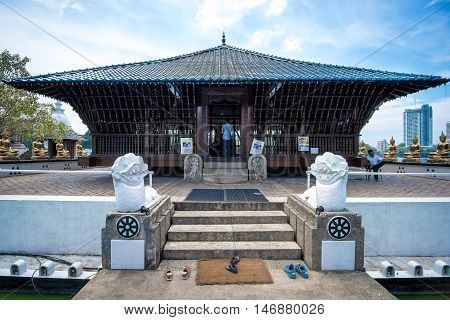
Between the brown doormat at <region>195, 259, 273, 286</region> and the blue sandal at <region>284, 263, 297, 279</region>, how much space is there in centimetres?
33

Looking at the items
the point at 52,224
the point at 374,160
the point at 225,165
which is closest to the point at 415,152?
the point at 374,160

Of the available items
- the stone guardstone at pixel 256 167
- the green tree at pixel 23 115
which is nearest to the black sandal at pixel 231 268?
the stone guardstone at pixel 256 167

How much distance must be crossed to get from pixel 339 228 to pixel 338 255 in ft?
1.61

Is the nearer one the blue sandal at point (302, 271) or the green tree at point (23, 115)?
the blue sandal at point (302, 271)

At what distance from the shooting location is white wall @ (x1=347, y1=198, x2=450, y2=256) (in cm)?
561

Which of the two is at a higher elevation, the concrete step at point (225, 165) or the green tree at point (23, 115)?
the green tree at point (23, 115)

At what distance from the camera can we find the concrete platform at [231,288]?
11.1 feet

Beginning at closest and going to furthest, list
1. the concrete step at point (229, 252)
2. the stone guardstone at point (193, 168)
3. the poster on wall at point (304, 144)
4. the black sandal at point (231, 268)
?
the black sandal at point (231, 268), the concrete step at point (229, 252), the stone guardstone at point (193, 168), the poster on wall at point (304, 144)

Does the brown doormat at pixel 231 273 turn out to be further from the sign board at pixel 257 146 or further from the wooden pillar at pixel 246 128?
the wooden pillar at pixel 246 128

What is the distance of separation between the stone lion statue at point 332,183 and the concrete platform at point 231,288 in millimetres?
1218

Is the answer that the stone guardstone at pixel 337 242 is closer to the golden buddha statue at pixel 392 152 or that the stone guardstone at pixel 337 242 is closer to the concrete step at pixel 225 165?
the concrete step at pixel 225 165

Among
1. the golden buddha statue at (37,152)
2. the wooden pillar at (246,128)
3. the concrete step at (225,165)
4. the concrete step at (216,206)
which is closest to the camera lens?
the concrete step at (216,206)

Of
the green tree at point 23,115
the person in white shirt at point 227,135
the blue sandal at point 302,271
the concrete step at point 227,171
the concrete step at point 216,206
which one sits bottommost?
the blue sandal at point 302,271
